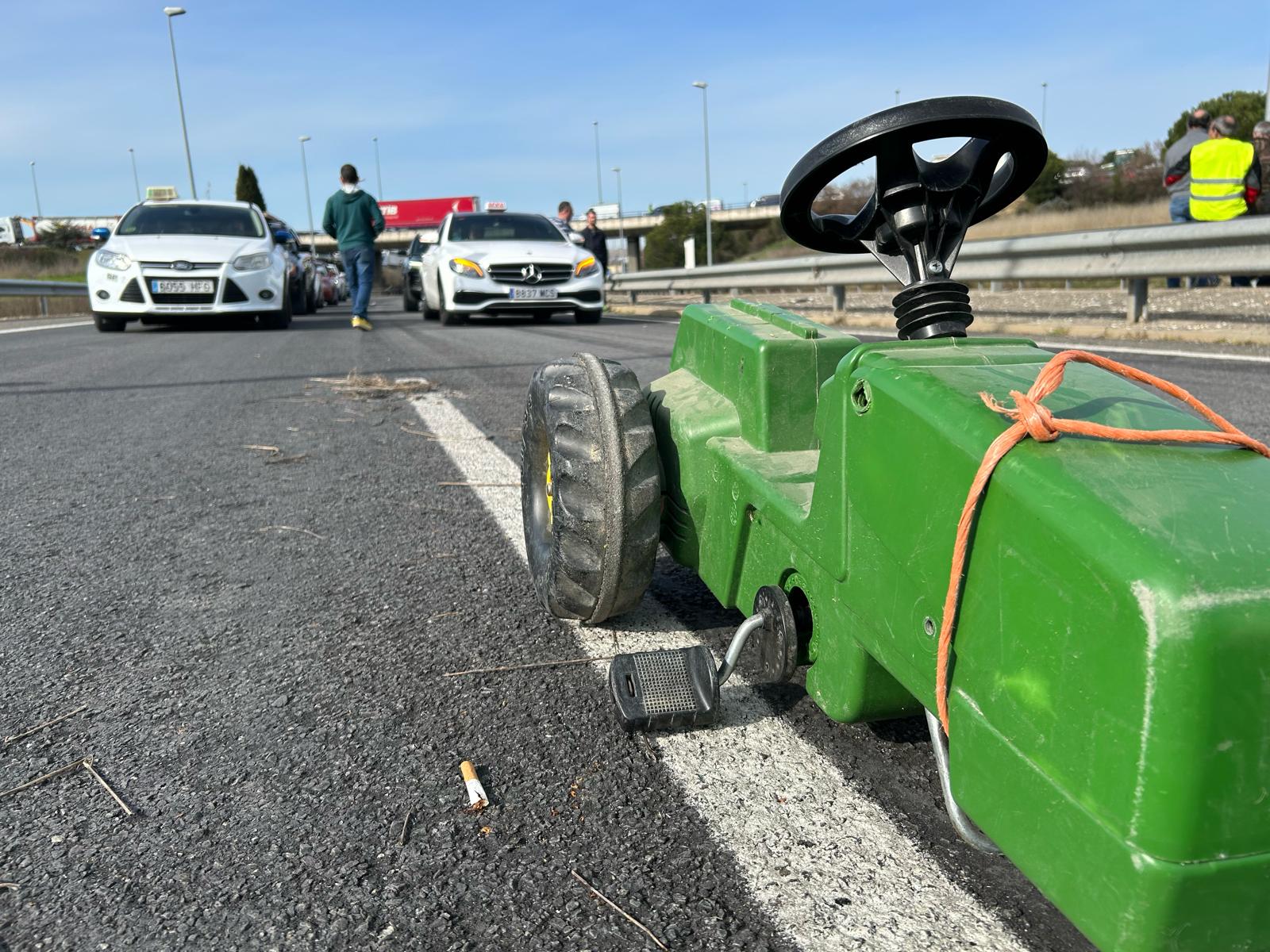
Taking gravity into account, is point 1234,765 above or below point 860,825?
above

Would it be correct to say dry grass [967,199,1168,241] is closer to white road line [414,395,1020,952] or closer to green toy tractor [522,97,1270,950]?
green toy tractor [522,97,1270,950]

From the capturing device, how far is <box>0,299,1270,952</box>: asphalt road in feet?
4.03

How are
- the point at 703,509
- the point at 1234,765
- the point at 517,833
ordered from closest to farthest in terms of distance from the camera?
the point at 1234,765
the point at 517,833
the point at 703,509

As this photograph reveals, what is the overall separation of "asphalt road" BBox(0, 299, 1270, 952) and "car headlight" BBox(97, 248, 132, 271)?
925cm

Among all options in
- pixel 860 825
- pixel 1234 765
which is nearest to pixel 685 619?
pixel 860 825

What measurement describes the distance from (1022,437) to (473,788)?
0.97 m

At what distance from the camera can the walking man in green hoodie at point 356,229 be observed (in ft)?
38.8

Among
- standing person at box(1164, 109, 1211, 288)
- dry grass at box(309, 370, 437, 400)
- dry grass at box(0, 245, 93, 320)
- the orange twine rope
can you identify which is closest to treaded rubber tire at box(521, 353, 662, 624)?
the orange twine rope

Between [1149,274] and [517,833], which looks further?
[1149,274]

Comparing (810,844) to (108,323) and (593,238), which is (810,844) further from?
(593,238)

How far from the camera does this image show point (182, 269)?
11.3 m

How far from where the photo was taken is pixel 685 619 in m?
2.24

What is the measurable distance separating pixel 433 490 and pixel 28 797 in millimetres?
2009

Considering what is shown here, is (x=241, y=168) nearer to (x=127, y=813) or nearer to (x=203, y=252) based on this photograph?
(x=203, y=252)
